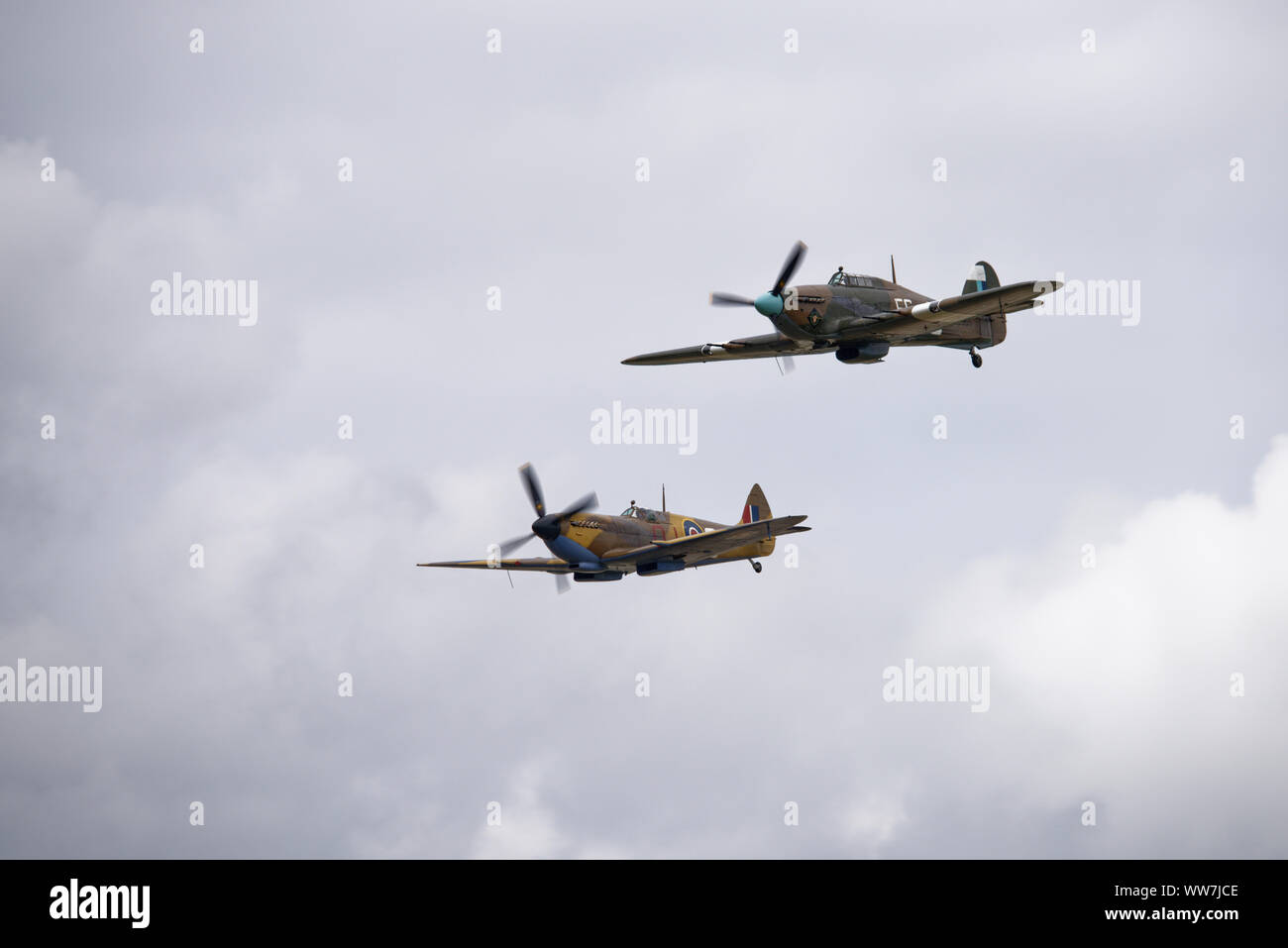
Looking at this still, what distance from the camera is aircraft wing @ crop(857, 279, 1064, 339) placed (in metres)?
61.2

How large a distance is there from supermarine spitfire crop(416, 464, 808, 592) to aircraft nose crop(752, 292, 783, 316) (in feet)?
27.7

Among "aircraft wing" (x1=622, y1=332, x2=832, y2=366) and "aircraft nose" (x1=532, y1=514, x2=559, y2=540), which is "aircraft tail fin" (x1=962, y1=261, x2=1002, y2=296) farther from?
"aircraft nose" (x1=532, y1=514, x2=559, y2=540)

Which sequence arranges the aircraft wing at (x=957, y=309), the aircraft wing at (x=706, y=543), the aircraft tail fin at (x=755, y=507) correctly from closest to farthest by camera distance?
the aircraft wing at (x=957, y=309)
the aircraft wing at (x=706, y=543)
the aircraft tail fin at (x=755, y=507)

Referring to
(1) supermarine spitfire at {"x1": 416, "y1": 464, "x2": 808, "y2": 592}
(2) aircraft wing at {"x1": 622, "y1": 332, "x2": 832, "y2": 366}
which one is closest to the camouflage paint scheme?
(1) supermarine spitfire at {"x1": 416, "y1": 464, "x2": 808, "y2": 592}

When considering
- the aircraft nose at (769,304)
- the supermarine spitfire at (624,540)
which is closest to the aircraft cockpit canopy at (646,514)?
the supermarine spitfire at (624,540)

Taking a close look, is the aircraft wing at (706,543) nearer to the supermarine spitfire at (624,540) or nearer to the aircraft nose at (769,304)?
the supermarine spitfire at (624,540)

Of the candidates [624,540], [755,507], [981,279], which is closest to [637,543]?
[624,540]

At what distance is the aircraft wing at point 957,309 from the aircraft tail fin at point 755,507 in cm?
1172

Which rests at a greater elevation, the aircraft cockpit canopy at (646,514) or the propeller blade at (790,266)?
the propeller blade at (790,266)

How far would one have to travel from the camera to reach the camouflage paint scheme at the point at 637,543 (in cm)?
6700
